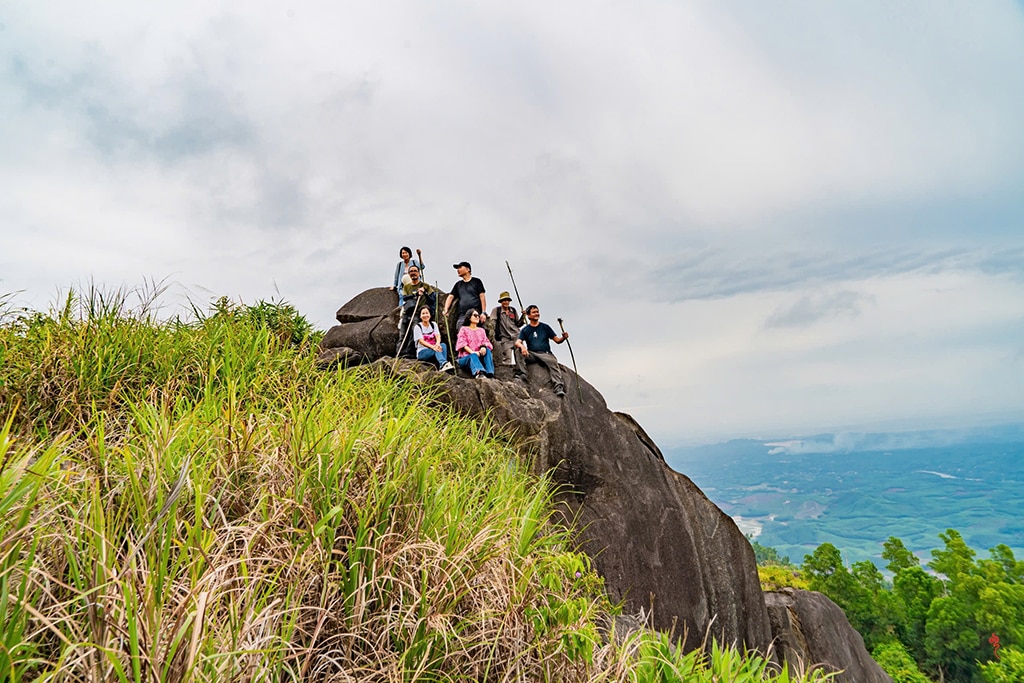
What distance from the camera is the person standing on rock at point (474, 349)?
31.9ft

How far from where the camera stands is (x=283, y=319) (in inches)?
385

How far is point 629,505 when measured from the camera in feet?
31.4

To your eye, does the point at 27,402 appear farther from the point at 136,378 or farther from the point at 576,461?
the point at 576,461

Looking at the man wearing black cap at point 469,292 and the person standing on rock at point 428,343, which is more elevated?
the man wearing black cap at point 469,292

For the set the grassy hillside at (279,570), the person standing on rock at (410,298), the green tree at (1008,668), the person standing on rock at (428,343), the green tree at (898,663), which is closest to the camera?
the grassy hillside at (279,570)

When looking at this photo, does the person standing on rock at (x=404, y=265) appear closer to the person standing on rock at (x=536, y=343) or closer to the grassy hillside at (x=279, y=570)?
the person standing on rock at (x=536, y=343)

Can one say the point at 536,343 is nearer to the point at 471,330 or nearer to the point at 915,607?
the point at 471,330

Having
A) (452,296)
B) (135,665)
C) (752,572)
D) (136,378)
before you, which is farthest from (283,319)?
(752,572)

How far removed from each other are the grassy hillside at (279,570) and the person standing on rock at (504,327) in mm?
6135

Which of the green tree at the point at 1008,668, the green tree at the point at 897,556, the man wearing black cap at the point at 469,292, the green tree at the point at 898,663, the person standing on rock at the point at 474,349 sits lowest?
the green tree at the point at 898,663

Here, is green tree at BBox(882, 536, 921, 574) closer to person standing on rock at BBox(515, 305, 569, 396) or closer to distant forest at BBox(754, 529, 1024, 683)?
distant forest at BBox(754, 529, 1024, 683)

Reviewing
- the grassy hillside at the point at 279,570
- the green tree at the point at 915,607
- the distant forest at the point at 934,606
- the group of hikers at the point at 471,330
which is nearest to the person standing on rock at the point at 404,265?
the group of hikers at the point at 471,330

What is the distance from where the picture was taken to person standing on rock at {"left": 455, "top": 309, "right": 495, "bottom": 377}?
9712mm

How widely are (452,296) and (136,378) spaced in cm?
598
